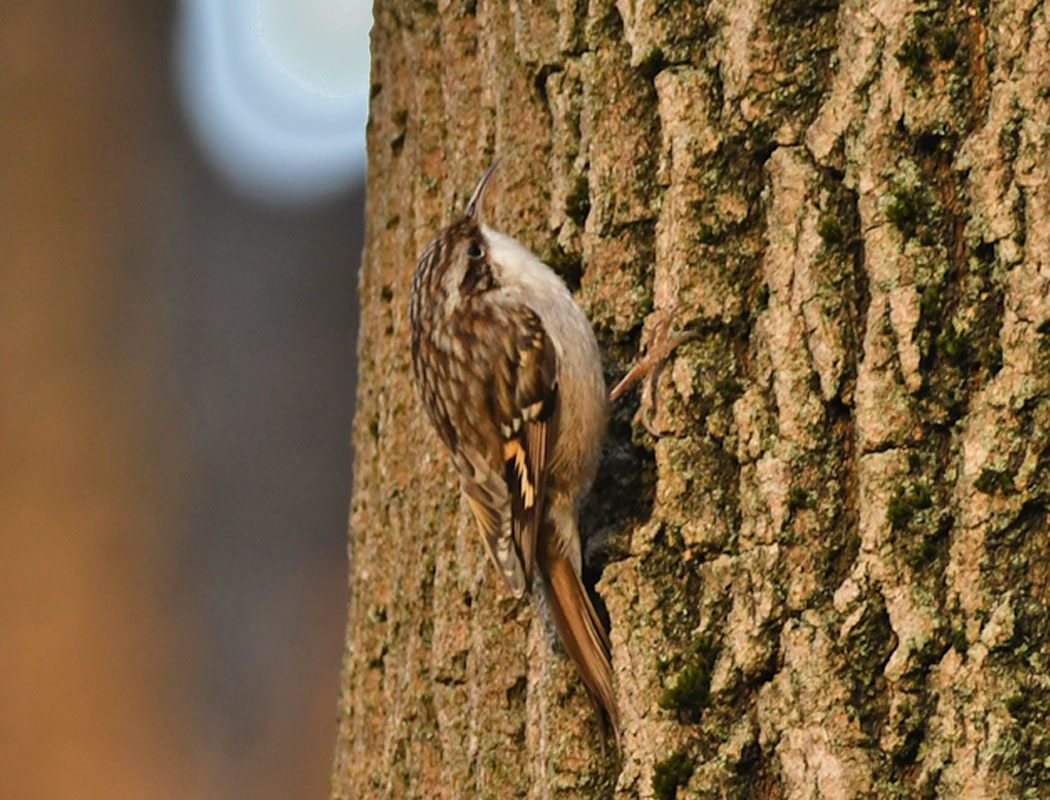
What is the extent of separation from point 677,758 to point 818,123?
77cm

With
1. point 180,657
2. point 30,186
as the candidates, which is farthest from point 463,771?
point 30,186

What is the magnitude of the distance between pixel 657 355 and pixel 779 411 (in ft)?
0.59

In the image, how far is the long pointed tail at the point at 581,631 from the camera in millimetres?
1720

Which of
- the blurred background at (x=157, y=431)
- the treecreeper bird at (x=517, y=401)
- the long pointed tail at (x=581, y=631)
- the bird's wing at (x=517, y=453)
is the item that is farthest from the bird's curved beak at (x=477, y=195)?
the blurred background at (x=157, y=431)

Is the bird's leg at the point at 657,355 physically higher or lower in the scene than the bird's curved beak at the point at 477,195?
lower

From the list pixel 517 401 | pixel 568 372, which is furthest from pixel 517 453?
pixel 568 372

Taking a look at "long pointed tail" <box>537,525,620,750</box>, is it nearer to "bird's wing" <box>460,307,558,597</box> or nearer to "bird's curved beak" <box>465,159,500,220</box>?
"bird's wing" <box>460,307,558,597</box>

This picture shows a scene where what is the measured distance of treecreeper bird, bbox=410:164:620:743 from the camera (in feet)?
5.97

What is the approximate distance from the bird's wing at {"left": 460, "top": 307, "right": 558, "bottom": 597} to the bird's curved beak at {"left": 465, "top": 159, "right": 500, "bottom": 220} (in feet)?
0.55

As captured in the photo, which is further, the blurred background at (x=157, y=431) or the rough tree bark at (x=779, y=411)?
the blurred background at (x=157, y=431)

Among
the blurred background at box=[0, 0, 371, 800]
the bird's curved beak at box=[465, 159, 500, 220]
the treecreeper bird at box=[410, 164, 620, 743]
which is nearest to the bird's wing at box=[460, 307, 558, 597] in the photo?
the treecreeper bird at box=[410, 164, 620, 743]

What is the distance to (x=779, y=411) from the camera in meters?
1.65

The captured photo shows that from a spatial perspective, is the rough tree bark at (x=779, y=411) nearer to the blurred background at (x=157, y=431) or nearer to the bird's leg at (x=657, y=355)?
the bird's leg at (x=657, y=355)

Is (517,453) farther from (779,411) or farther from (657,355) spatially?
(779,411)
